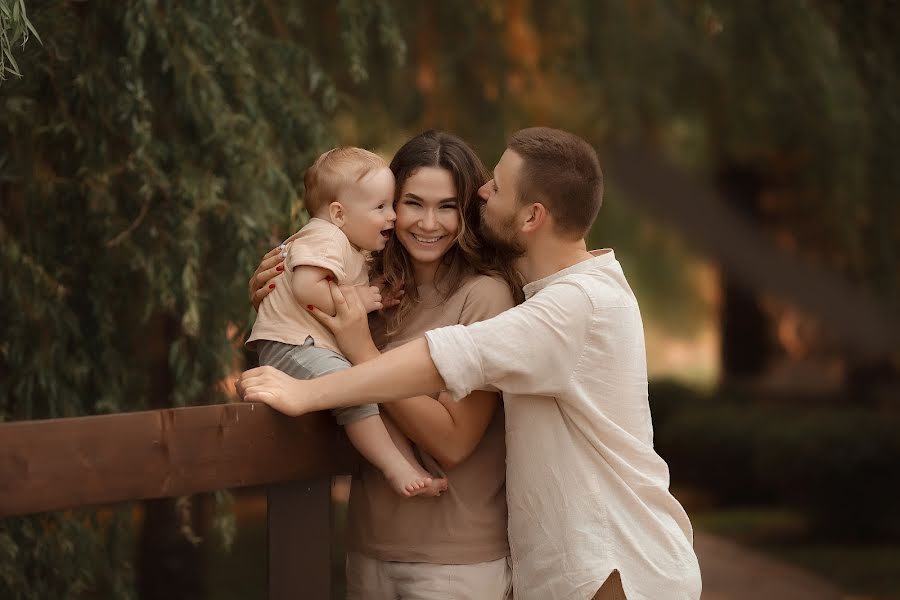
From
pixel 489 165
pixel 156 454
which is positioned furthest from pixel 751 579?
pixel 156 454

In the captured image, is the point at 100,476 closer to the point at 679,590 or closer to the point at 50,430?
the point at 50,430

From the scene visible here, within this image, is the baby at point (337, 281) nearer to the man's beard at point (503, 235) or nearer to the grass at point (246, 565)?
the man's beard at point (503, 235)

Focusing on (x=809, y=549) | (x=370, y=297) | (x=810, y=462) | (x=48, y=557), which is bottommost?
(x=809, y=549)

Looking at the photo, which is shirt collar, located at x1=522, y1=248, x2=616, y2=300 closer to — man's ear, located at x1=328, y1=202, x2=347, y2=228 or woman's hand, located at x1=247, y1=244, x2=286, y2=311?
man's ear, located at x1=328, y1=202, x2=347, y2=228

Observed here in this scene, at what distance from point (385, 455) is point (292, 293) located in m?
0.44

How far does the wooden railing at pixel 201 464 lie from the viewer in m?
1.82

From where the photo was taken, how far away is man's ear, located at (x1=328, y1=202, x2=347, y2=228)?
8.57 feet

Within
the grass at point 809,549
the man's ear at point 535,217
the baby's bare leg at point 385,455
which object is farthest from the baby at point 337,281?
the grass at point 809,549

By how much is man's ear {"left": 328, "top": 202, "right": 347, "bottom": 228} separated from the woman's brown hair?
13 centimetres

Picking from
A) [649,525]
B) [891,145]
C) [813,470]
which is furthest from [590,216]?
[813,470]

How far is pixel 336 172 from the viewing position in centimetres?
263

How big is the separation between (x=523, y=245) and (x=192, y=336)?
1239mm

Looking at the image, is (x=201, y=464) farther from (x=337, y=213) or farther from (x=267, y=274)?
(x=337, y=213)

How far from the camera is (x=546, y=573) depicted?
7.86 feet
